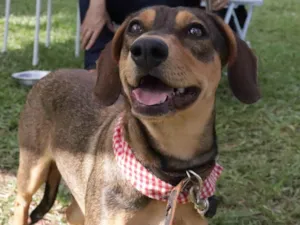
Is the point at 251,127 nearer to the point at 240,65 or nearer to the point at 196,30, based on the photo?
the point at 240,65

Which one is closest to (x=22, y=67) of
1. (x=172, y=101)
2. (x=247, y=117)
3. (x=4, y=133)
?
(x=4, y=133)

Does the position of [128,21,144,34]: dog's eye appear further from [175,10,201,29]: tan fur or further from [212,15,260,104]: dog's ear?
[212,15,260,104]: dog's ear

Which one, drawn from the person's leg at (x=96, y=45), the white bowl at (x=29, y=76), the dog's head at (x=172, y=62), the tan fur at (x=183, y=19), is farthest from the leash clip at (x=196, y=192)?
the white bowl at (x=29, y=76)

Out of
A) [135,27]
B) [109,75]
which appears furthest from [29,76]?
[135,27]

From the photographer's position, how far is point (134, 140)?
292cm

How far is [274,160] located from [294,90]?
220cm

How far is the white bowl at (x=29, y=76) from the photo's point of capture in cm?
675

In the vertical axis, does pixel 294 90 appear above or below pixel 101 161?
below

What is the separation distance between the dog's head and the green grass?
1.64m

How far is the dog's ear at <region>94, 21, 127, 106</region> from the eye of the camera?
10.3ft

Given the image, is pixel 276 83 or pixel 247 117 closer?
pixel 247 117

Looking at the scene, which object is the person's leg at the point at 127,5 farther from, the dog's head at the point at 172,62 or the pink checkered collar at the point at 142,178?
the pink checkered collar at the point at 142,178

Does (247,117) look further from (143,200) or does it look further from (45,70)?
(143,200)

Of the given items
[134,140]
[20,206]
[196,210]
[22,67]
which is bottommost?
[22,67]
